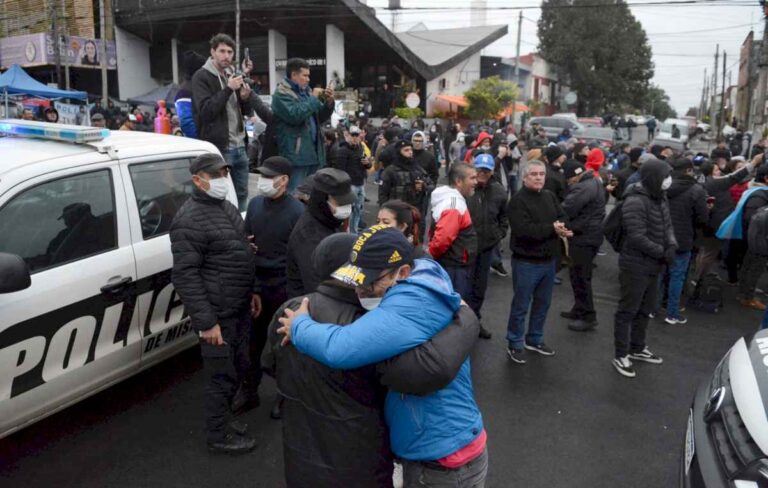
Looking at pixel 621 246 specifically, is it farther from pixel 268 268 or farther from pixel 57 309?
pixel 57 309

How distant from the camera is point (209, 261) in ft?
11.6

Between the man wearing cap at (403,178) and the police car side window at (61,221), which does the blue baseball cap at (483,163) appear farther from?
the police car side window at (61,221)

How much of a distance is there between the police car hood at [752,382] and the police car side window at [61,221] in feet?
11.6

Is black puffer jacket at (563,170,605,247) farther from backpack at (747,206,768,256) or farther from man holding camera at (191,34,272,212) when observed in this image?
man holding camera at (191,34,272,212)

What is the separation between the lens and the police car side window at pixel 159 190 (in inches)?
155

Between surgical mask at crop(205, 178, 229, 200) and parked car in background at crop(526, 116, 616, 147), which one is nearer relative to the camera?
surgical mask at crop(205, 178, 229, 200)

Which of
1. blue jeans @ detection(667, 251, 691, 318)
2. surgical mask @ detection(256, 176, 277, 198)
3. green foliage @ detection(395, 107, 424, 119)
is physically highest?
green foliage @ detection(395, 107, 424, 119)

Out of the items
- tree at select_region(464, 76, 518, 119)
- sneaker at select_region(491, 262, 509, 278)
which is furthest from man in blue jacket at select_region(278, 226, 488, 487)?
tree at select_region(464, 76, 518, 119)

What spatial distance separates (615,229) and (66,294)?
14.9 ft

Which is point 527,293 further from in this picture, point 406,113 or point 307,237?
point 406,113

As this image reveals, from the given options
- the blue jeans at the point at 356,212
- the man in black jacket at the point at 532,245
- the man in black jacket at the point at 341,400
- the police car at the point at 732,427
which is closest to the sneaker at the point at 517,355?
the man in black jacket at the point at 532,245

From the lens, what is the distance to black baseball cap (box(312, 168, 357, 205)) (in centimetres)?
366

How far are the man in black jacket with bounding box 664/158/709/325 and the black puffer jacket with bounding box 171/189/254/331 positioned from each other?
485 cm

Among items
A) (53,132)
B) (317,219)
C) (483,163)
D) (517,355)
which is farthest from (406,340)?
(483,163)
